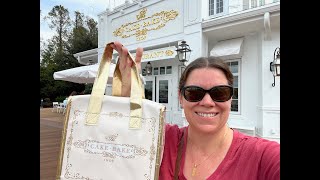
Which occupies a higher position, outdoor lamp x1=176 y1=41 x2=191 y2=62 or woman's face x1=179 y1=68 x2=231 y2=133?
outdoor lamp x1=176 y1=41 x2=191 y2=62

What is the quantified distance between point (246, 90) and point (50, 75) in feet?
76.7

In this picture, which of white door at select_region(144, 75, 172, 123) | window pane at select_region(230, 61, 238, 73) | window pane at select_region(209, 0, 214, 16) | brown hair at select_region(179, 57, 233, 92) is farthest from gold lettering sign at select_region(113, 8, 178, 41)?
brown hair at select_region(179, 57, 233, 92)

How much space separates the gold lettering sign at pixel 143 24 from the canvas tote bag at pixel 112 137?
8.87 metres

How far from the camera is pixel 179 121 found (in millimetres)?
9508

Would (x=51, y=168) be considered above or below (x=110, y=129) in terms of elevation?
below

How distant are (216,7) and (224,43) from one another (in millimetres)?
1295

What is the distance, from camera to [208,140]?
1226 millimetres

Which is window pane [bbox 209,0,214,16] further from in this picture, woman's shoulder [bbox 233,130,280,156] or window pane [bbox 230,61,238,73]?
woman's shoulder [bbox 233,130,280,156]

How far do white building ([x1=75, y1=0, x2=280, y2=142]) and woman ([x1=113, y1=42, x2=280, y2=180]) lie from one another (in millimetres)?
5185

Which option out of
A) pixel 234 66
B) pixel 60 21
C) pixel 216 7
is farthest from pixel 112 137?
pixel 60 21

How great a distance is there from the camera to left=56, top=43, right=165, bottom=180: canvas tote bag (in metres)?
0.95
